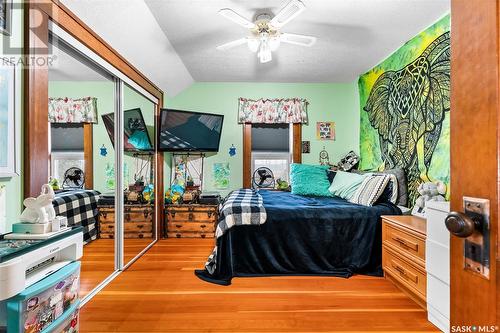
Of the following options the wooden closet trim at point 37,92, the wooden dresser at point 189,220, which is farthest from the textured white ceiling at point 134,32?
the wooden dresser at point 189,220

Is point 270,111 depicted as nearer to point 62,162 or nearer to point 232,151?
point 232,151

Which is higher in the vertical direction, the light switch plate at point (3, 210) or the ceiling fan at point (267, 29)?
the ceiling fan at point (267, 29)

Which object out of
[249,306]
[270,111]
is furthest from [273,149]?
[249,306]

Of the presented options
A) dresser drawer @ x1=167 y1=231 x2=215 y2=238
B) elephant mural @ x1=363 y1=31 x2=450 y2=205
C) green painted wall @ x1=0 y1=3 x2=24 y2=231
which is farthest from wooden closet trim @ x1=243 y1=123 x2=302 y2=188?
green painted wall @ x1=0 y1=3 x2=24 y2=231

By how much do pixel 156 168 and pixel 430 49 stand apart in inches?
141

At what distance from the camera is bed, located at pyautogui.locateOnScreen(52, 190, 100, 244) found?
243 cm

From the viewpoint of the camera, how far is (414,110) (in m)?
2.76

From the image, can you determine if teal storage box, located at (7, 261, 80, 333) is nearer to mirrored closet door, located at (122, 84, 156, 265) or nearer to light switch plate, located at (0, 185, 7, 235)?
light switch plate, located at (0, 185, 7, 235)

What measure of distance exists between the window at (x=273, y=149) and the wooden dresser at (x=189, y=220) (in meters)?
1.15

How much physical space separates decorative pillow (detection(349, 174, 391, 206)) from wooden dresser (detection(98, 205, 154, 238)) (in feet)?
8.82

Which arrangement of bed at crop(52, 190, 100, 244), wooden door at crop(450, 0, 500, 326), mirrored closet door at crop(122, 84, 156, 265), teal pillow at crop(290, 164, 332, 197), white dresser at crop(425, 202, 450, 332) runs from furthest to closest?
teal pillow at crop(290, 164, 332, 197)
mirrored closet door at crop(122, 84, 156, 265)
bed at crop(52, 190, 100, 244)
white dresser at crop(425, 202, 450, 332)
wooden door at crop(450, 0, 500, 326)

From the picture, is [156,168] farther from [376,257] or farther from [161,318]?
[376,257]

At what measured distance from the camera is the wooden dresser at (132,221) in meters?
3.23

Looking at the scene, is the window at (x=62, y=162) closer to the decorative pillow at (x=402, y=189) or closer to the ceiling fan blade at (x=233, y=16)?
the ceiling fan blade at (x=233, y=16)
